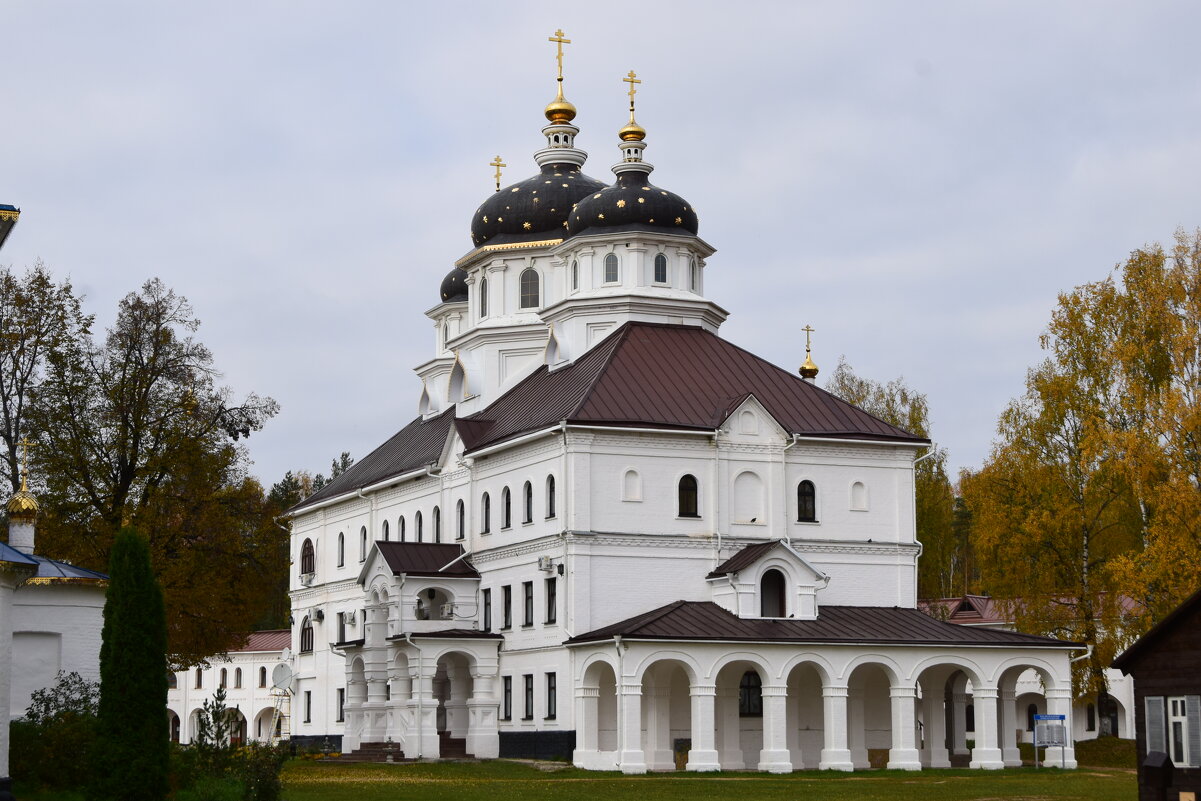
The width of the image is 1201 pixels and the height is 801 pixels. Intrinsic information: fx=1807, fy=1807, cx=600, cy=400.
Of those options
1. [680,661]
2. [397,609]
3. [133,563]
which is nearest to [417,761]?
[397,609]

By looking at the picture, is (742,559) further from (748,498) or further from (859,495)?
(859,495)

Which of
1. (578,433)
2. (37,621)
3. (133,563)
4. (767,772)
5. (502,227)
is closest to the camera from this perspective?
(133,563)

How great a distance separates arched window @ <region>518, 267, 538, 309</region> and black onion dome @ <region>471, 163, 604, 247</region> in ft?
3.75

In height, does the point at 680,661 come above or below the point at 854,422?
below

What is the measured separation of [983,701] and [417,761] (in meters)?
14.6

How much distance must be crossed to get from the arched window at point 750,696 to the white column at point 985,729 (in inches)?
213

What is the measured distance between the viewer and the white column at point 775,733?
42281 millimetres

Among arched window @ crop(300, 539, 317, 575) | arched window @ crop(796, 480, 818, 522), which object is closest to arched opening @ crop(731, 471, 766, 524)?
arched window @ crop(796, 480, 818, 522)

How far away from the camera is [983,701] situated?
44.3 meters

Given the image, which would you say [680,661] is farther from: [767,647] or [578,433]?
[578,433]

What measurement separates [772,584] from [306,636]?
2510 cm

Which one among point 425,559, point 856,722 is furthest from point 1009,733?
point 425,559

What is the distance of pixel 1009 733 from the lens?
4675 cm

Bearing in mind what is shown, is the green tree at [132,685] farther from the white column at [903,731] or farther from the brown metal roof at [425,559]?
the brown metal roof at [425,559]
